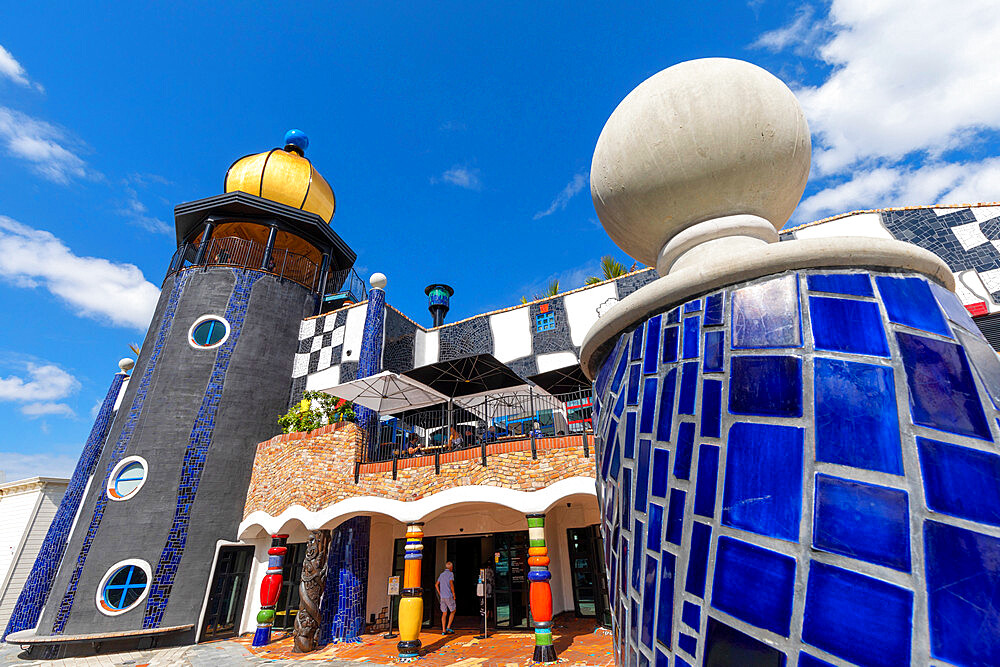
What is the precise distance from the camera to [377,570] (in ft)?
39.7

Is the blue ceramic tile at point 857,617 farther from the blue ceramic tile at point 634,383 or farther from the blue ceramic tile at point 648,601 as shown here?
the blue ceramic tile at point 634,383

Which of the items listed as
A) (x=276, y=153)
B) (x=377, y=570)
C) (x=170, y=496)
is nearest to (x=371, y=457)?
(x=377, y=570)

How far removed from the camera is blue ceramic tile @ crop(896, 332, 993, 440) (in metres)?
1.24

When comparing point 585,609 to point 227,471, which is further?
point 227,471

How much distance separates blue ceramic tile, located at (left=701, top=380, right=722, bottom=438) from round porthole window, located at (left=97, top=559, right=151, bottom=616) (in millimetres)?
14699

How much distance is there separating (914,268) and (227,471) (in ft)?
49.9

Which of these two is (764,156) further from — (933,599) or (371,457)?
(371,457)

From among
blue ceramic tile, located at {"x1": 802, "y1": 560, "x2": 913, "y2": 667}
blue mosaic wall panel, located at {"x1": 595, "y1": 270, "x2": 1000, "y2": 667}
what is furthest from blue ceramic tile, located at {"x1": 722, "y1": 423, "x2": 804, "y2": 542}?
blue ceramic tile, located at {"x1": 802, "y1": 560, "x2": 913, "y2": 667}

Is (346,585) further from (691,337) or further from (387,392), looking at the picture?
(691,337)

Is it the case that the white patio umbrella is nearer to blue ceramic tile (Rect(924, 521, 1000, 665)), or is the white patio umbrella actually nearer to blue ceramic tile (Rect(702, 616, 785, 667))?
blue ceramic tile (Rect(702, 616, 785, 667))

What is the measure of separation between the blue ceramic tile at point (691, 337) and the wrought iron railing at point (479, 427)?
23.2ft

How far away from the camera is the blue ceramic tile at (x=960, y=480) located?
1.15 m

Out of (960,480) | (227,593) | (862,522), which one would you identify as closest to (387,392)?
(227,593)

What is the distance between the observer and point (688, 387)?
5.48ft
